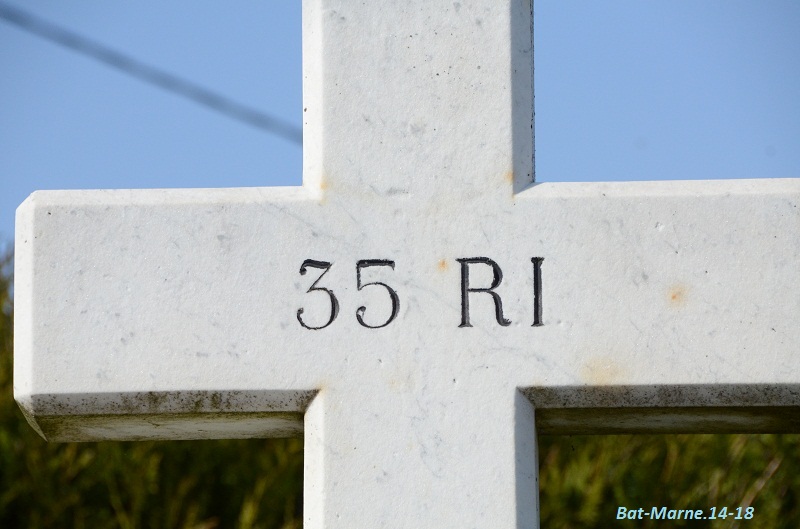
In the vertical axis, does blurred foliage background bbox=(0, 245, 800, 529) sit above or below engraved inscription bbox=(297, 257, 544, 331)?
below

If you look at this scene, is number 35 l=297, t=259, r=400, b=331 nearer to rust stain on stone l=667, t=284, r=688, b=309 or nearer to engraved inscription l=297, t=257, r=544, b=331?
engraved inscription l=297, t=257, r=544, b=331

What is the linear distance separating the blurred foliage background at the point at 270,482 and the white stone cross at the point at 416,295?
1.59 metres

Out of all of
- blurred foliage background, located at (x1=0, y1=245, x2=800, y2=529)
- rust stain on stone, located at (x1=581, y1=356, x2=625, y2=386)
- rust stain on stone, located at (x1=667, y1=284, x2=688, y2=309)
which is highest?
rust stain on stone, located at (x1=667, y1=284, x2=688, y2=309)

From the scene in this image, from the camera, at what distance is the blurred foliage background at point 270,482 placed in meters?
3.49

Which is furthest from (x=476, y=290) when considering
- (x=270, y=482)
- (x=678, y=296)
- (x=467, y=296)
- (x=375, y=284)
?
(x=270, y=482)

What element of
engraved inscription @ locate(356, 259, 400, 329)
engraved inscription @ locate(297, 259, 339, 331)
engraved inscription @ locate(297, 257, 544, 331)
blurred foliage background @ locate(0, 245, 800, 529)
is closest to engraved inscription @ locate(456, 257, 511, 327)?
engraved inscription @ locate(297, 257, 544, 331)

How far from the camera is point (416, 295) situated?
1.79 metres

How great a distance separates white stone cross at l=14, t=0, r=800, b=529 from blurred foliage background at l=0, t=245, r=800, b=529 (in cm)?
159

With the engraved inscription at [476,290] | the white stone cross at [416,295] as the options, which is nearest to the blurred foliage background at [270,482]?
the white stone cross at [416,295]

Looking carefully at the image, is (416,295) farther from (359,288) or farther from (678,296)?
(678,296)

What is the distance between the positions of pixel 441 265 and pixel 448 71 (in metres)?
0.34

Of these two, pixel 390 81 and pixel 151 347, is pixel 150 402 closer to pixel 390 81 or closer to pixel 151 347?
pixel 151 347

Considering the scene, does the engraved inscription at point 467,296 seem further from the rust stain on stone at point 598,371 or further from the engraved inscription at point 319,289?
the rust stain on stone at point 598,371

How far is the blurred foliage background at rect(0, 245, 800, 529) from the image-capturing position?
3.49m
